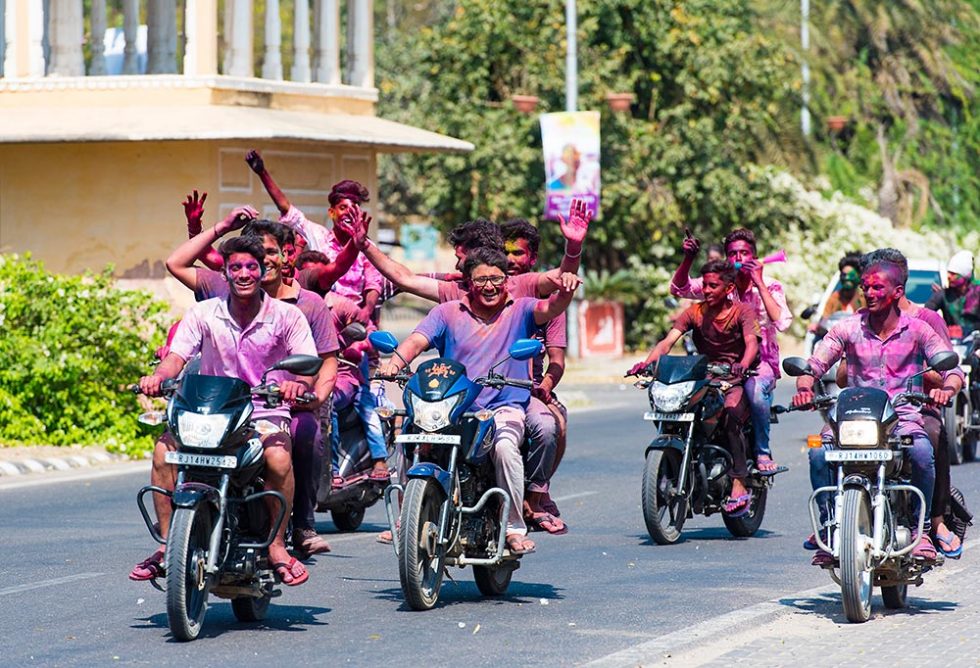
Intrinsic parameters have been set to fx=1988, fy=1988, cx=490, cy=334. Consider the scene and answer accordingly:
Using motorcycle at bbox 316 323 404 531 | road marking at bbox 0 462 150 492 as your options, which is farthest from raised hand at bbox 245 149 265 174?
road marking at bbox 0 462 150 492

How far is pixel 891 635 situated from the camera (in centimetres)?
855

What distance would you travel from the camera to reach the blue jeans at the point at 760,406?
41.3 feet

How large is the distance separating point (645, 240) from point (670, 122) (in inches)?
88.2

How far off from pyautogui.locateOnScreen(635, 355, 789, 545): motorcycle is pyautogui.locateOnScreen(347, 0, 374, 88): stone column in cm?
1587

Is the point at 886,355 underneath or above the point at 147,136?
underneath

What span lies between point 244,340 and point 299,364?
0.52 metres

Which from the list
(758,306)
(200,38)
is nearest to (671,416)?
(758,306)

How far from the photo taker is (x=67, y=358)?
18.5m

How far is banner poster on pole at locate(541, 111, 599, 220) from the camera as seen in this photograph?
30.6 m

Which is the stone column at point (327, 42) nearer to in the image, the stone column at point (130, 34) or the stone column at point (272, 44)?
the stone column at point (272, 44)

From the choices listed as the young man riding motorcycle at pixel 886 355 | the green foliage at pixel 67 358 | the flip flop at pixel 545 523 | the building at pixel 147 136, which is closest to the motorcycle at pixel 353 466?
the flip flop at pixel 545 523

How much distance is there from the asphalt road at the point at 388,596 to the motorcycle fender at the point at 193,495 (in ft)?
2.01

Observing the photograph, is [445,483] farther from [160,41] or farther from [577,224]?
[160,41]

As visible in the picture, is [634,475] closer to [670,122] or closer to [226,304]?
[226,304]
